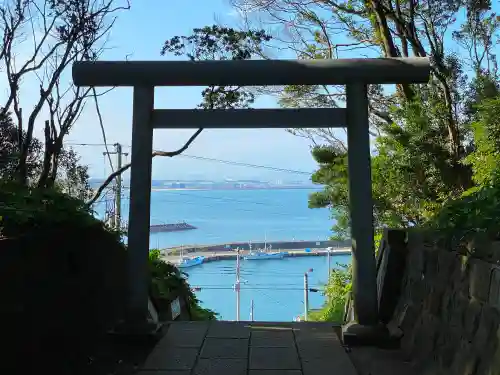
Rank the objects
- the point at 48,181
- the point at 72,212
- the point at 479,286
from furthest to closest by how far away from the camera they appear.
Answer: the point at 48,181
the point at 72,212
the point at 479,286

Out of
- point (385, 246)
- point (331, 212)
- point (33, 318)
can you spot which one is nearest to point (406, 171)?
point (331, 212)

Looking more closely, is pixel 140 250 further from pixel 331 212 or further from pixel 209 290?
pixel 331 212

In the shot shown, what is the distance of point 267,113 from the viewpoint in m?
4.24

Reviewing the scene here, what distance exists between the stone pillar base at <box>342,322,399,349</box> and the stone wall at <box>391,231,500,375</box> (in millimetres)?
131

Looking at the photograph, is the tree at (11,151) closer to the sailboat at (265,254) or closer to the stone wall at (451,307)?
the stone wall at (451,307)

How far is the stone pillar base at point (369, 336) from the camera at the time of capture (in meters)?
3.83

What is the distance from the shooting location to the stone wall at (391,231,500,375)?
226 cm

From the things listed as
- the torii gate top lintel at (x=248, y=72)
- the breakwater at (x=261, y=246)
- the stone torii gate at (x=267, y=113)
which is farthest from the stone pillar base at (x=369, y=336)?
the breakwater at (x=261, y=246)

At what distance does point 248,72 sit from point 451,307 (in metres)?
2.51

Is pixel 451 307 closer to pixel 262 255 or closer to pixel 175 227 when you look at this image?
pixel 175 227

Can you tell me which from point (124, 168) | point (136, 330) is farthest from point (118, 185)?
point (136, 330)

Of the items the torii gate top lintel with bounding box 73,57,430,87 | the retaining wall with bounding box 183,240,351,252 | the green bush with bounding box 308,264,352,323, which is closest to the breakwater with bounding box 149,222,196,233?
the retaining wall with bounding box 183,240,351,252

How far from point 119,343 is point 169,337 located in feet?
1.43

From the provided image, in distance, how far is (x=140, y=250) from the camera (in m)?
4.14
